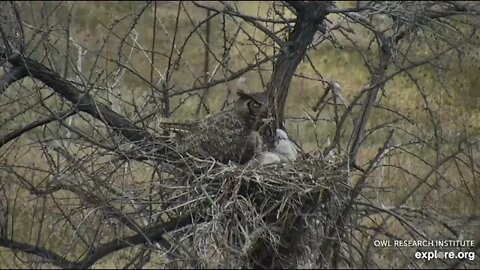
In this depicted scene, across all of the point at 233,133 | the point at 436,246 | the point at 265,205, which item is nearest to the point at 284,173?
the point at 265,205

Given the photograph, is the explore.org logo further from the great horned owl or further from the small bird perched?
the great horned owl

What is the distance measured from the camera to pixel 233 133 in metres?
3.35

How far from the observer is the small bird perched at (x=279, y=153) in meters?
3.13

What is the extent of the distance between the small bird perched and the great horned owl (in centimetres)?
6

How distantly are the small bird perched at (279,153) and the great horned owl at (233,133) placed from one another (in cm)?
6

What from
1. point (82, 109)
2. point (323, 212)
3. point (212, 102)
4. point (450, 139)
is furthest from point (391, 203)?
point (212, 102)

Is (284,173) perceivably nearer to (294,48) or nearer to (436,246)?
(294,48)

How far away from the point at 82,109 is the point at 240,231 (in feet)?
3.98

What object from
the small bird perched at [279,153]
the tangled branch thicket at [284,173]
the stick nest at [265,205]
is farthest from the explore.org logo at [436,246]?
the small bird perched at [279,153]

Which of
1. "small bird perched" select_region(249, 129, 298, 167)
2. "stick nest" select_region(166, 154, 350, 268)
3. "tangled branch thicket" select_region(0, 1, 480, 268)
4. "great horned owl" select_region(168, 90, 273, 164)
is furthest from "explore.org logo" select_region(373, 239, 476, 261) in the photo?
"great horned owl" select_region(168, 90, 273, 164)

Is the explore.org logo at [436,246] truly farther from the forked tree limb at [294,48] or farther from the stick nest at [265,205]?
the forked tree limb at [294,48]

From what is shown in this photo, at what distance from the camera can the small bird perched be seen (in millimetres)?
3128

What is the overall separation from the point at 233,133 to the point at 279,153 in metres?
0.26

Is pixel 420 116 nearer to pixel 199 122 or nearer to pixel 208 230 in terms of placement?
pixel 199 122
